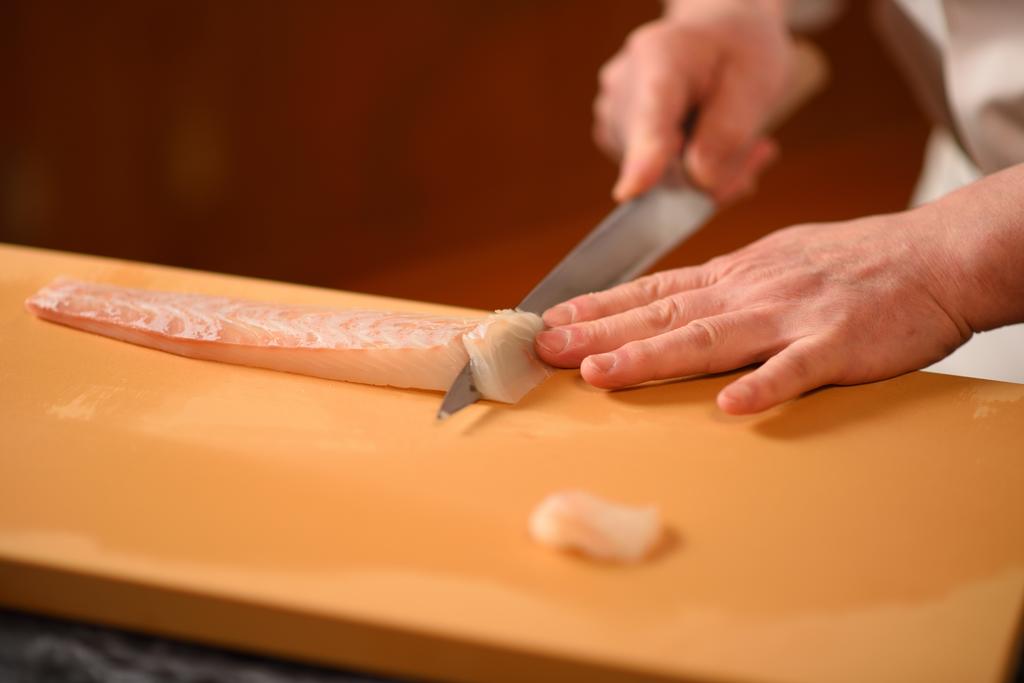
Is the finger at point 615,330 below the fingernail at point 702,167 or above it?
below

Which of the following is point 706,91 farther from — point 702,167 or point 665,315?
point 665,315

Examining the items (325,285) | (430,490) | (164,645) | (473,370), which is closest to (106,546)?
(164,645)

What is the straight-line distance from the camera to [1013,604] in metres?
0.81

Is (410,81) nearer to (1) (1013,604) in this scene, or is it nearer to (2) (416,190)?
(2) (416,190)

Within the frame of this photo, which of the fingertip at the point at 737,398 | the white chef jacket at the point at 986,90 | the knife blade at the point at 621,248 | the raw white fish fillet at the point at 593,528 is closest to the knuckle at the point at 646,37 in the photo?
the knife blade at the point at 621,248

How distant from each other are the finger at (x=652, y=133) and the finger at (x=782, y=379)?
591 millimetres

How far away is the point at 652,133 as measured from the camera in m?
1.65

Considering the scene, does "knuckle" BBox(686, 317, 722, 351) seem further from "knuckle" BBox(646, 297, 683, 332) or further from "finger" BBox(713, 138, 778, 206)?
"finger" BBox(713, 138, 778, 206)

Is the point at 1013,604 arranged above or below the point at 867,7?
below

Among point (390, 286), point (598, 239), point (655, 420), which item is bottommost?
point (390, 286)

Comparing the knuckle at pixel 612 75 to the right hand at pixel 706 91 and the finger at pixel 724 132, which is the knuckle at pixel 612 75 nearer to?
the right hand at pixel 706 91

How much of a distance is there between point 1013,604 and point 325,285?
3038 mm

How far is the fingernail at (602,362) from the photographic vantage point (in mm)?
1092

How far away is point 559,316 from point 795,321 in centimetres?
27
